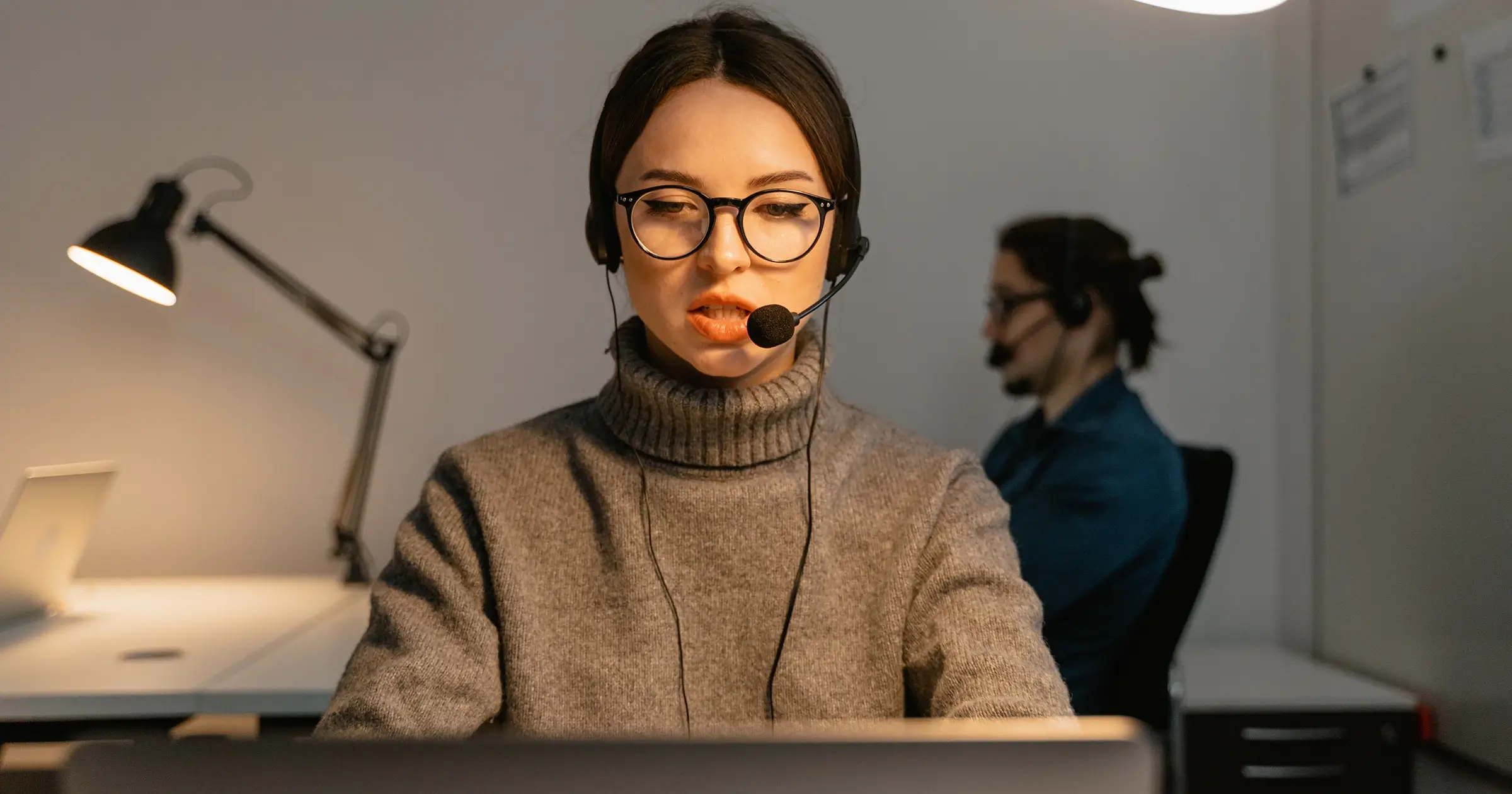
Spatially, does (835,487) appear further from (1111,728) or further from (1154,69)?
(1154,69)

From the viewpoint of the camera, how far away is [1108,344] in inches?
71.6

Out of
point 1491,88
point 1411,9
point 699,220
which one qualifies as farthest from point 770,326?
point 1411,9

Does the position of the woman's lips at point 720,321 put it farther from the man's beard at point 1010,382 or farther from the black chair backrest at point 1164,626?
the man's beard at point 1010,382

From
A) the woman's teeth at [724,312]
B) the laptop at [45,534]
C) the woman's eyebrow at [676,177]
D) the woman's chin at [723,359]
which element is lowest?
the laptop at [45,534]

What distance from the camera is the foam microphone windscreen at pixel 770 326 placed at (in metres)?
0.81

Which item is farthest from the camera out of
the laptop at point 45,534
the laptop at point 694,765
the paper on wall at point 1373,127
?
the paper on wall at point 1373,127

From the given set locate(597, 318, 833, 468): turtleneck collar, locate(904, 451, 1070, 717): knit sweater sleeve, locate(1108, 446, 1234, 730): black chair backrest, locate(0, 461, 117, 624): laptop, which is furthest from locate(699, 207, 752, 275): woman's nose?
locate(0, 461, 117, 624): laptop

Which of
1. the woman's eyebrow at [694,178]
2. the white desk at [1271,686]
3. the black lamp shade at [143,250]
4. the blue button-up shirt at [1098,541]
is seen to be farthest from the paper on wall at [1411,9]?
the black lamp shade at [143,250]

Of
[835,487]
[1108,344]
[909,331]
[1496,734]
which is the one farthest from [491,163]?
[1496,734]

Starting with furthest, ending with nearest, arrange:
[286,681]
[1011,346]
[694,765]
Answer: [1011,346]
[286,681]
[694,765]

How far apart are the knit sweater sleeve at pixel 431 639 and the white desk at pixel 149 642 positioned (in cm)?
74

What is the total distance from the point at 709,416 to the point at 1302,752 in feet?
4.57

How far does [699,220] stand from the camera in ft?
2.76

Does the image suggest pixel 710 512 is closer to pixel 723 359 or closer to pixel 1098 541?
pixel 723 359
